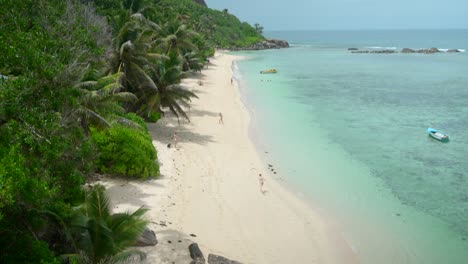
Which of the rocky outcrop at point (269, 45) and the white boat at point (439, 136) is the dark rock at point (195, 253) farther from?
the rocky outcrop at point (269, 45)

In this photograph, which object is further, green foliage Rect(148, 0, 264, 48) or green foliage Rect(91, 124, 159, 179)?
green foliage Rect(148, 0, 264, 48)

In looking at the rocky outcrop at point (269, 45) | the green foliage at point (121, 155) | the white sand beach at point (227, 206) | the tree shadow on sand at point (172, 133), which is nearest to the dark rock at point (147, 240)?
the white sand beach at point (227, 206)

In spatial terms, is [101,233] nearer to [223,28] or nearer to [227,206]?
[227,206]

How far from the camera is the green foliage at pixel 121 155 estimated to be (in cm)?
1600

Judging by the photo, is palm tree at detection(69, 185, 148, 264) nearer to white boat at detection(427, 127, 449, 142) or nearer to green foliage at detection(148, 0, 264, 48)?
white boat at detection(427, 127, 449, 142)

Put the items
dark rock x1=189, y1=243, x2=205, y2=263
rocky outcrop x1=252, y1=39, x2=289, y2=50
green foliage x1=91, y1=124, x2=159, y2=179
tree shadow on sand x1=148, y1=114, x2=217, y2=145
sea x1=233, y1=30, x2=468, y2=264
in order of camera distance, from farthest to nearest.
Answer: rocky outcrop x1=252, y1=39, x2=289, y2=50 → tree shadow on sand x1=148, y1=114, x2=217, y2=145 → green foliage x1=91, y1=124, x2=159, y2=179 → sea x1=233, y1=30, x2=468, y2=264 → dark rock x1=189, y1=243, x2=205, y2=263

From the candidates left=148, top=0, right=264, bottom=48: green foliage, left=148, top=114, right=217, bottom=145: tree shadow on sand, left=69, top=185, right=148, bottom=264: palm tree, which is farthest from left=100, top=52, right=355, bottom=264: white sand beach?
left=148, top=0, right=264, bottom=48: green foliage

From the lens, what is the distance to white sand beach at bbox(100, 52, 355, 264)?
42.6 feet

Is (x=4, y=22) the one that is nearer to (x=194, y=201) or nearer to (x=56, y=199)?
(x=56, y=199)

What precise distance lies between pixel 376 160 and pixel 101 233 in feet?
58.6

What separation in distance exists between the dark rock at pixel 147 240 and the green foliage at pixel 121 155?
4920mm

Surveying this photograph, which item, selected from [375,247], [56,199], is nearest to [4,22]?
[56,199]

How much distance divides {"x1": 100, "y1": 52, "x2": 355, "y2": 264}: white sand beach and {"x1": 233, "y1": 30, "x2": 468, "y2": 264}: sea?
963 mm

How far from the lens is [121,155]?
16.0 m
